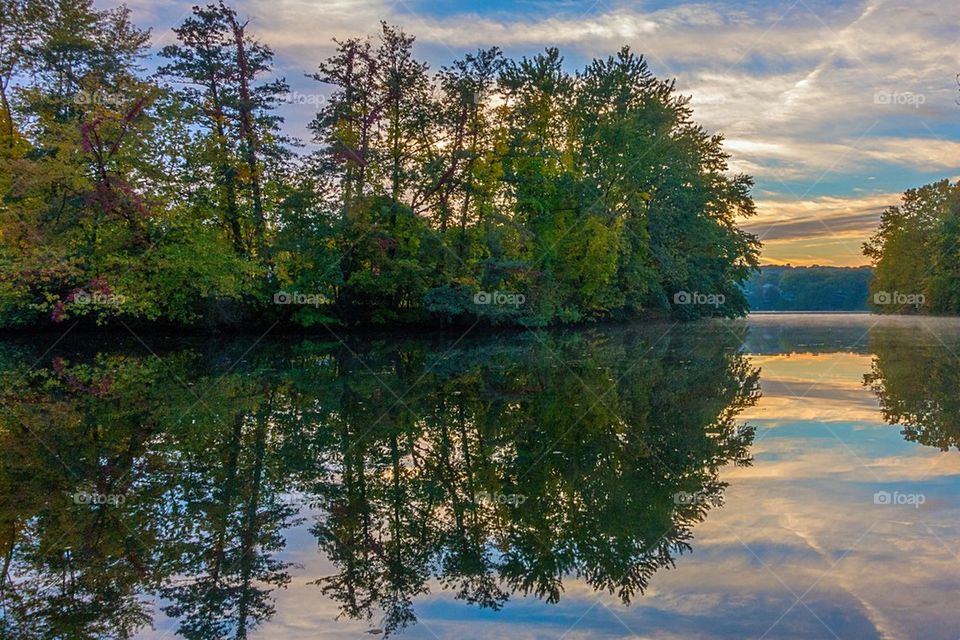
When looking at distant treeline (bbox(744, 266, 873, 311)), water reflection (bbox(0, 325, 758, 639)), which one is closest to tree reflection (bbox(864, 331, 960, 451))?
water reflection (bbox(0, 325, 758, 639))

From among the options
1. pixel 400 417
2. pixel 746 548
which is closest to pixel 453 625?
pixel 746 548

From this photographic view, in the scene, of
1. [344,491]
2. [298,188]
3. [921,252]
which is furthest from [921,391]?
[921,252]

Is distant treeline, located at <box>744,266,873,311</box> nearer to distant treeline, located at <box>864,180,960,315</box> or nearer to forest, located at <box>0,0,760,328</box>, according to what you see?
distant treeline, located at <box>864,180,960,315</box>

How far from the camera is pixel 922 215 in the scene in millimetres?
77875

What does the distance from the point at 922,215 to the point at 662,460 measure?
85276 millimetres

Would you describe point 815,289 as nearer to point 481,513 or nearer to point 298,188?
point 298,188

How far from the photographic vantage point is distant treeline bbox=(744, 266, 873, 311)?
13088 cm

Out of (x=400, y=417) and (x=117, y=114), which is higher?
(x=117, y=114)

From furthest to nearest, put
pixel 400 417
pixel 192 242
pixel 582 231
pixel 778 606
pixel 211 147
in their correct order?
pixel 582 231 → pixel 211 147 → pixel 192 242 → pixel 400 417 → pixel 778 606

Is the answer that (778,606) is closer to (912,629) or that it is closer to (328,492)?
(912,629)

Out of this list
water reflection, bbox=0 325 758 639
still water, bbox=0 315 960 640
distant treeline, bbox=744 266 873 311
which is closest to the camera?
still water, bbox=0 315 960 640

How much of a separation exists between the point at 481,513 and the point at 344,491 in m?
1.64

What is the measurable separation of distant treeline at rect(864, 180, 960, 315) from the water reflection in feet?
218

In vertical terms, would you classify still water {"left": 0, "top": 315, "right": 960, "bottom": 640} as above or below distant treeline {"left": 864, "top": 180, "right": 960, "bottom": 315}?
below
